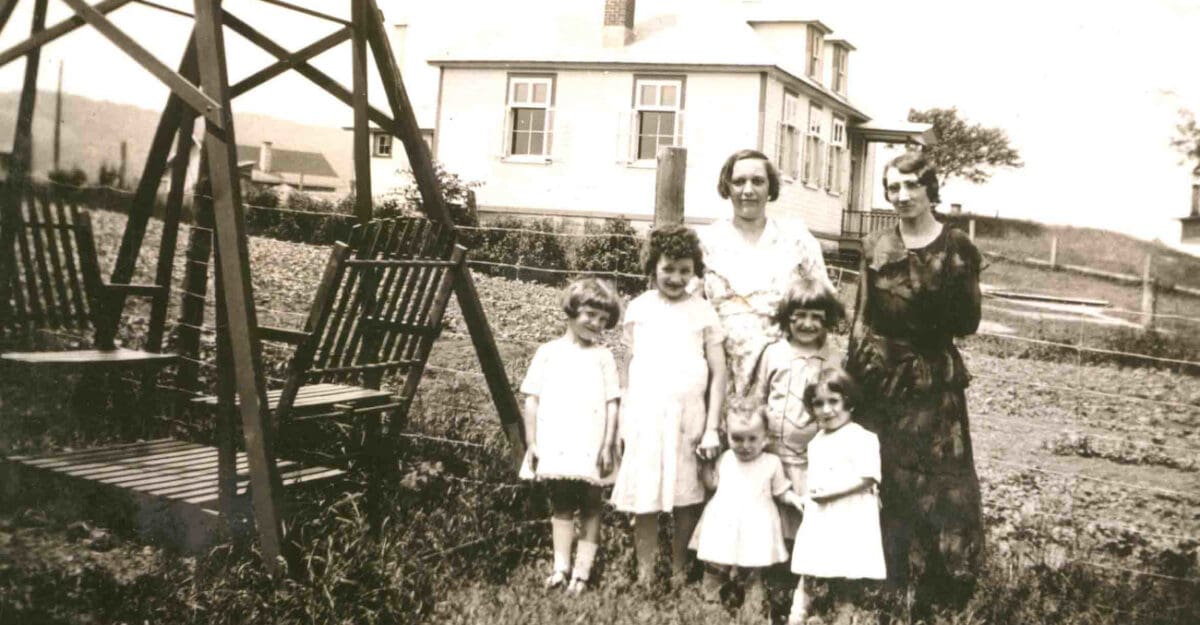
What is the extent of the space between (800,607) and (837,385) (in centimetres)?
82

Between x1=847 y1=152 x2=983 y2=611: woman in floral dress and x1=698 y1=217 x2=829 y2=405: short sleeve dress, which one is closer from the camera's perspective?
x1=847 y1=152 x2=983 y2=611: woman in floral dress

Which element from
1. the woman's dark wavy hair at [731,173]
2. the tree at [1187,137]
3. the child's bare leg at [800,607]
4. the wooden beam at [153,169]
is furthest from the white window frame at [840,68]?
the wooden beam at [153,169]

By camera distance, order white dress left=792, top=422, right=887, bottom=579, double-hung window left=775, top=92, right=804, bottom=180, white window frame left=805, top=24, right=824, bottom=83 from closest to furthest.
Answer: white dress left=792, top=422, right=887, bottom=579
double-hung window left=775, top=92, right=804, bottom=180
white window frame left=805, top=24, right=824, bottom=83

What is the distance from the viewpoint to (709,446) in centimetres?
376

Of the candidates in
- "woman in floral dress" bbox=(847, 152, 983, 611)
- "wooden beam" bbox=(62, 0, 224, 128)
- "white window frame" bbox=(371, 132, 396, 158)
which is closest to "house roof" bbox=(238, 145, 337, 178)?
"white window frame" bbox=(371, 132, 396, 158)

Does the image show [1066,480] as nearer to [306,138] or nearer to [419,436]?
[419,436]

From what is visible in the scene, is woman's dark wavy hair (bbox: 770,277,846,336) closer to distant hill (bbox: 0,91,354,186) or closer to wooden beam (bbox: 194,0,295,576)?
wooden beam (bbox: 194,0,295,576)

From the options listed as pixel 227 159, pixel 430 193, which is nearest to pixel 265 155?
pixel 430 193

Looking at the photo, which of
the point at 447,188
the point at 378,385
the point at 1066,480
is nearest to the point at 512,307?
the point at 447,188

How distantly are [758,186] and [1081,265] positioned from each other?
72.2 inches

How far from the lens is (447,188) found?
5664mm

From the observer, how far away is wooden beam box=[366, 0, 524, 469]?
4.54 m

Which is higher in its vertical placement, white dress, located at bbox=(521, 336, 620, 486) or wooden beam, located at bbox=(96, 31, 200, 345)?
wooden beam, located at bbox=(96, 31, 200, 345)

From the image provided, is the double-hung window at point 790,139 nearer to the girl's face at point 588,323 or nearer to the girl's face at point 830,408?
the girl's face at point 588,323
